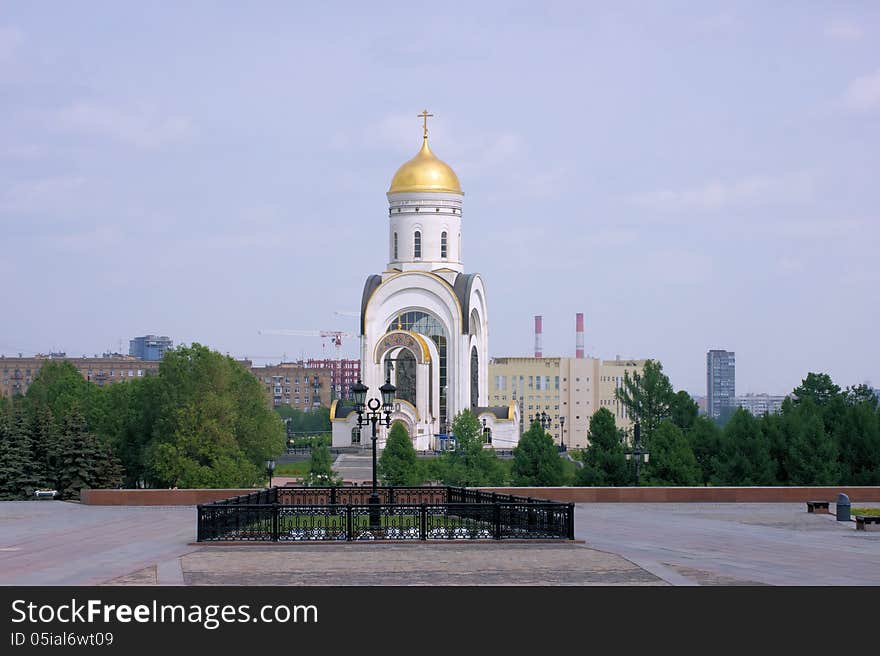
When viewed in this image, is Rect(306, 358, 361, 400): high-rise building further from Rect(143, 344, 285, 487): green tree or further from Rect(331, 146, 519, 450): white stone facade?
Rect(143, 344, 285, 487): green tree

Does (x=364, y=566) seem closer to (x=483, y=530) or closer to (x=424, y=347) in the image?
(x=483, y=530)

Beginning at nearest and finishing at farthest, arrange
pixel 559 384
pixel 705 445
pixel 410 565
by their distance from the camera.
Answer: pixel 410 565 → pixel 705 445 → pixel 559 384

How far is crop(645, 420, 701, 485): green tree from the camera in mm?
38000

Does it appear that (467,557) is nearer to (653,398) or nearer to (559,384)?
(653,398)

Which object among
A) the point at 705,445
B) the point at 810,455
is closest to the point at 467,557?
the point at 810,455

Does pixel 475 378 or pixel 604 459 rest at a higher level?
pixel 475 378

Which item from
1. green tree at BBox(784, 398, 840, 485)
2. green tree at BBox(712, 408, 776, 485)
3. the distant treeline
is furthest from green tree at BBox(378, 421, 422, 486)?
green tree at BBox(784, 398, 840, 485)

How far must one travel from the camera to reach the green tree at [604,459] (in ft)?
129

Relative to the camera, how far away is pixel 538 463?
4244cm

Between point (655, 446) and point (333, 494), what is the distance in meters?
14.3

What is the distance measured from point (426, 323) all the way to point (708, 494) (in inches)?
1789

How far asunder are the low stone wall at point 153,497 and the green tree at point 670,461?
45.1ft
